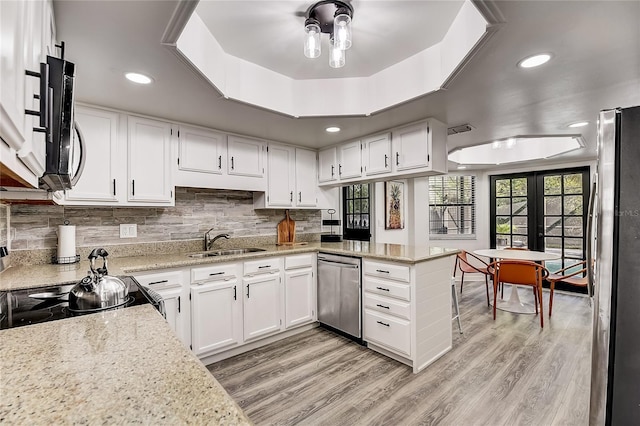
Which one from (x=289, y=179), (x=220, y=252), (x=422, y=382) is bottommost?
(x=422, y=382)

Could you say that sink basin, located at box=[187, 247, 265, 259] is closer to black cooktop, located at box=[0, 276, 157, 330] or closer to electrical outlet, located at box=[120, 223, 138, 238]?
electrical outlet, located at box=[120, 223, 138, 238]

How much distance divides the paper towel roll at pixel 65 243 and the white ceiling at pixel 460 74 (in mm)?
989

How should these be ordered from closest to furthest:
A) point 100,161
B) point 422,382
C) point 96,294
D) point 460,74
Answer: point 96,294, point 460,74, point 422,382, point 100,161

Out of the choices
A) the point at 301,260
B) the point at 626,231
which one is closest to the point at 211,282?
the point at 301,260

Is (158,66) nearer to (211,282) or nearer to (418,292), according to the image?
(211,282)

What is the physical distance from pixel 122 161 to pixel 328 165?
212cm

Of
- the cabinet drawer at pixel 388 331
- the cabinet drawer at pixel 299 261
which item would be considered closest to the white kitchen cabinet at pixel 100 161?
the cabinet drawer at pixel 299 261

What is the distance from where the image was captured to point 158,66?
1.77m

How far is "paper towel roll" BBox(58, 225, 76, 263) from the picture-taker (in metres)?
2.29

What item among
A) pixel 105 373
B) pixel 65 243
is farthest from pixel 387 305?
pixel 65 243

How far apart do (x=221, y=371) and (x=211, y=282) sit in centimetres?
72

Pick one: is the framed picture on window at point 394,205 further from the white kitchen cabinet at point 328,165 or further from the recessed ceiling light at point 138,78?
the recessed ceiling light at point 138,78

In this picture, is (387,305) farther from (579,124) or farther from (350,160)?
(579,124)

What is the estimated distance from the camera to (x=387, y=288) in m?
2.62
